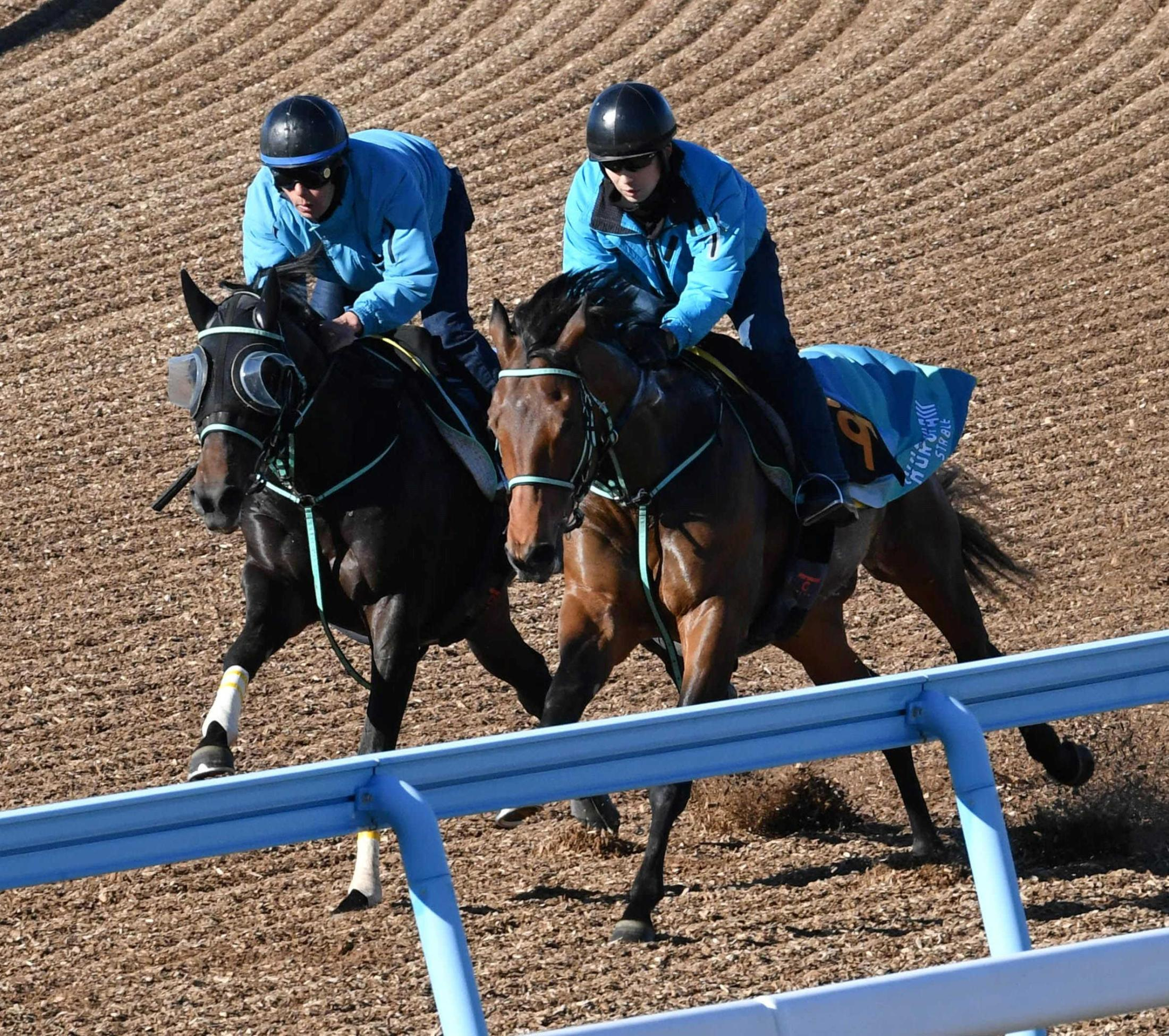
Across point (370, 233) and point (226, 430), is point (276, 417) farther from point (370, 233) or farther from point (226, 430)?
point (370, 233)

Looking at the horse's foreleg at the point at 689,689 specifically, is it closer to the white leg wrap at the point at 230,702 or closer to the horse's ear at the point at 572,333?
the horse's ear at the point at 572,333

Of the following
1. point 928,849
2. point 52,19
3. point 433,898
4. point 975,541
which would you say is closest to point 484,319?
point 975,541

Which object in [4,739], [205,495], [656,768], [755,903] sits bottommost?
[755,903]

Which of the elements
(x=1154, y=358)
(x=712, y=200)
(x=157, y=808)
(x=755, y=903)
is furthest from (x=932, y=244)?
(x=157, y=808)

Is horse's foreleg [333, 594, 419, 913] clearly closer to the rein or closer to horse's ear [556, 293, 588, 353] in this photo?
the rein

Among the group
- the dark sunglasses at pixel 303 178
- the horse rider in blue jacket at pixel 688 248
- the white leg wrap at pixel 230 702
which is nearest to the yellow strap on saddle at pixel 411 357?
the dark sunglasses at pixel 303 178

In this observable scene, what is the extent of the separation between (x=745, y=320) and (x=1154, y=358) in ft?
17.9

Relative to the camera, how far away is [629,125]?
512 cm

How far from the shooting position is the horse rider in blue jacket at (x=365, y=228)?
216 inches

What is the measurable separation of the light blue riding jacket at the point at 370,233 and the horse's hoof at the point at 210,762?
146cm

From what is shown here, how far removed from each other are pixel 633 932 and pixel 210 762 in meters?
1.28

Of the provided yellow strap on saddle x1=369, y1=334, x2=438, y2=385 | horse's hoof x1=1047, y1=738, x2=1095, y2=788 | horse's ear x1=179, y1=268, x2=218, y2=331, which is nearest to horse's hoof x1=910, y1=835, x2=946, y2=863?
horse's hoof x1=1047, y1=738, x2=1095, y2=788

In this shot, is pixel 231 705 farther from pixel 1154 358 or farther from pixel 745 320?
pixel 1154 358

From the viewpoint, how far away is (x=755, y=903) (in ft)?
16.2
